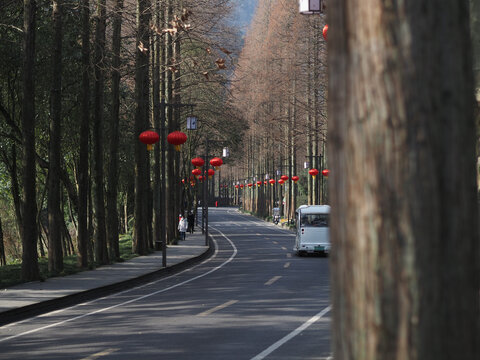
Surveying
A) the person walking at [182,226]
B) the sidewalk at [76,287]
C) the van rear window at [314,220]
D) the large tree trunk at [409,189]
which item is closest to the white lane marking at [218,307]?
the sidewalk at [76,287]

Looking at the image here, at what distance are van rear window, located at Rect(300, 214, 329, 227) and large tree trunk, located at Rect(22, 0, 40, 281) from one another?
14970mm

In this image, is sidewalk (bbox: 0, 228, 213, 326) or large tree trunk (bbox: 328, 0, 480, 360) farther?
sidewalk (bbox: 0, 228, 213, 326)

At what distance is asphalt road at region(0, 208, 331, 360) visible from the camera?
1152 cm

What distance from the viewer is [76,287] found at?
2142 cm

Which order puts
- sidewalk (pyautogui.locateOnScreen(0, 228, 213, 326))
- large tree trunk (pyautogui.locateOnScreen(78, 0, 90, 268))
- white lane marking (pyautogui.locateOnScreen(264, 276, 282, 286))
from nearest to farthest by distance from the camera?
sidewalk (pyautogui.locateOnScreen(0, 228, 213, 326)), white lane marking (pyautogui.locateOnScreen(264, 276, 282, 286)), large tree trunk (pyautogui.locateOnScreen(78, 0, 90, 268))

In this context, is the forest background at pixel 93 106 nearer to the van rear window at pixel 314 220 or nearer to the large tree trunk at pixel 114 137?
the large tree trunk at pixel 114 137

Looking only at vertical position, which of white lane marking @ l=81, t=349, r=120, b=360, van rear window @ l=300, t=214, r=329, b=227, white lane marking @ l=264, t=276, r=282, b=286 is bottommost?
white lane marking @ l=264, t=276, r=282, b=286

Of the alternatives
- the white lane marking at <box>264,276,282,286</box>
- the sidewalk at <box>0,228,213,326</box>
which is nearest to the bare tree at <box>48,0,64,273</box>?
the sidewalk at <box>0,228,213,326</box>

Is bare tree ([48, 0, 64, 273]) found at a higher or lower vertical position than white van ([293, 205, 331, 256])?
higher

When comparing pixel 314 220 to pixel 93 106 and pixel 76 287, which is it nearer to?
pixel 93 106

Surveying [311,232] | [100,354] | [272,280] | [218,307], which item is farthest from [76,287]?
[311,232]

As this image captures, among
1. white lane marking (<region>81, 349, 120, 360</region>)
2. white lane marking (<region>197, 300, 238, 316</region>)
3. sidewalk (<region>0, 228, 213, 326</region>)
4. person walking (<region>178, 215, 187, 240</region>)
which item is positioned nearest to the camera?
white lane marking (<region>81, 349, 120, 360</region>)

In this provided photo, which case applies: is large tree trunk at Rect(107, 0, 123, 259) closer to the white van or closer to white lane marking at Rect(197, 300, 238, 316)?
the white van

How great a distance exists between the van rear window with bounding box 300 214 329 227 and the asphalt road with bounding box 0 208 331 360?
36.9ft
